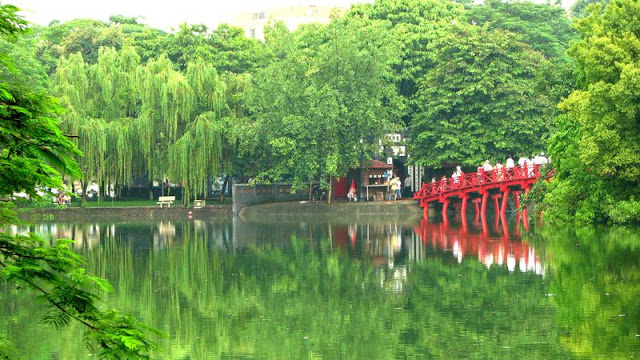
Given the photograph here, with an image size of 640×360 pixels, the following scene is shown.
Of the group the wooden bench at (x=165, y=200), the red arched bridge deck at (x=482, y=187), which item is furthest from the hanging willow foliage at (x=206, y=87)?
the red arched bridge deck at (x=482, y=187)

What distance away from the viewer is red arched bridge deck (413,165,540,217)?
45594mm

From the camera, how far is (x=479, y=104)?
53.2 metres

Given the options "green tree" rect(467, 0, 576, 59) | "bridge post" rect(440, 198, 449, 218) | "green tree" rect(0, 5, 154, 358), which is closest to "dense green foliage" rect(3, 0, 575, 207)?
"bridge post" rect(440, 198, 449, 218)

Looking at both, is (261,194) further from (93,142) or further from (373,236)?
(373,236)

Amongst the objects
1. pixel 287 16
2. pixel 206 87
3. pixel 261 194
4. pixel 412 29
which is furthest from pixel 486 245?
pixel 287 16

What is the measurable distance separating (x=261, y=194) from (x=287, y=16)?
70.4 meters

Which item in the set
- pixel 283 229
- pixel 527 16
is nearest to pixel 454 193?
pixel 283 229

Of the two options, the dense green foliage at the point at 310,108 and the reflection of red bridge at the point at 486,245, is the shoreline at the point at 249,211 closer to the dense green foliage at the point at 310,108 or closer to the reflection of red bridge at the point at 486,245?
the dense green foliage at the point at 310,108

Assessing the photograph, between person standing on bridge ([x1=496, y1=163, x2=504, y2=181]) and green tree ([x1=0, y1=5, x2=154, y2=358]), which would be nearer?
green tree ([x1=0, y1=5, x2=154, y2=358])

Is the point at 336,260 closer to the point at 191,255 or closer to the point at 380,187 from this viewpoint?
the point at 191,255

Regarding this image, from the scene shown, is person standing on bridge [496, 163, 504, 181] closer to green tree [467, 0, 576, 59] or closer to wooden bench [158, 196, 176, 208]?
green tree [467, 0, 576, 59]

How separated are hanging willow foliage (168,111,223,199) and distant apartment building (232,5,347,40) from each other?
233 ft

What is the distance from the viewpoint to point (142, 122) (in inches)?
2083

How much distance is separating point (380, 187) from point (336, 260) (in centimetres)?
2812
